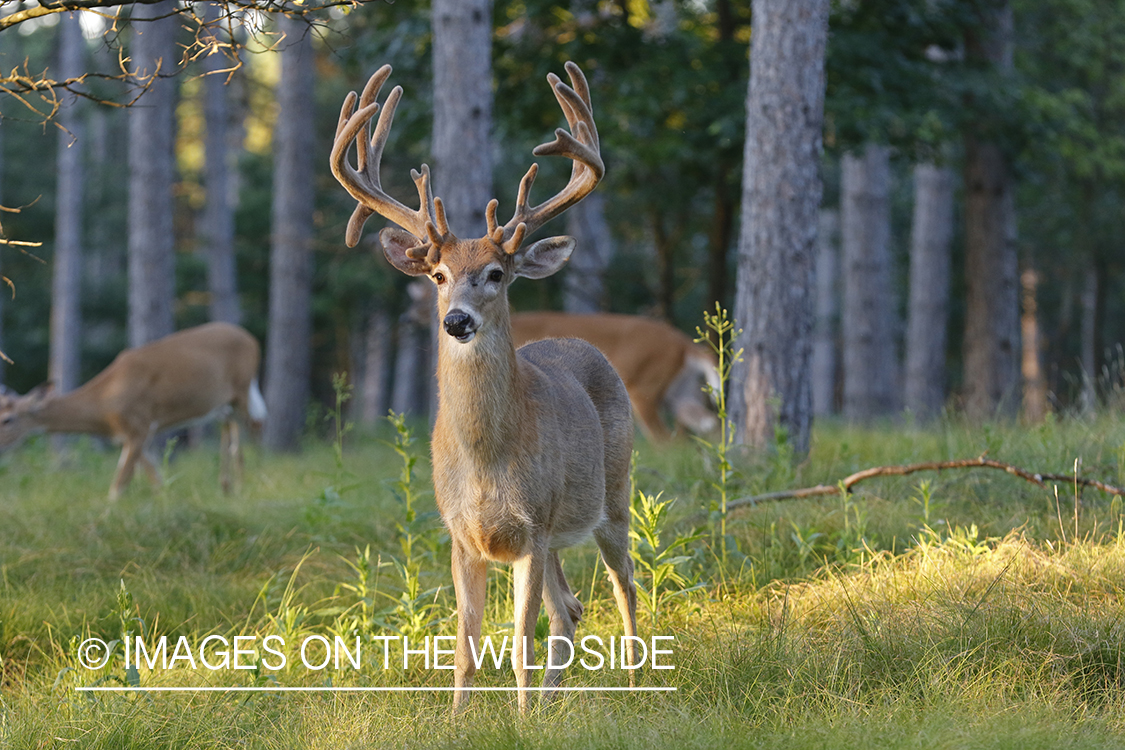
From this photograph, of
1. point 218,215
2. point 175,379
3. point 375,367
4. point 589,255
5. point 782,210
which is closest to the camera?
point 782,210

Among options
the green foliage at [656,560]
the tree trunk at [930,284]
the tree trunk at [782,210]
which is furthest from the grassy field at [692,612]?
the tree trunk at [930,284]

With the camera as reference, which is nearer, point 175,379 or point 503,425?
point 503,425

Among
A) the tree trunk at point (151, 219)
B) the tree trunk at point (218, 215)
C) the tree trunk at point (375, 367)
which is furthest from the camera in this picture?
the tree trunk at point (375, 367)

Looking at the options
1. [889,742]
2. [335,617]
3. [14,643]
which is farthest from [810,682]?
[14,643]

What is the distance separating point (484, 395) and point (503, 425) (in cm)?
13

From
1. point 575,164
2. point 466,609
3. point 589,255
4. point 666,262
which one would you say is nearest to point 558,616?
point 466,609

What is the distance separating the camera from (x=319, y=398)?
88.8ft

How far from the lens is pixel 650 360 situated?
35.5 feet

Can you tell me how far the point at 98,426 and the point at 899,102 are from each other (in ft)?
25.8

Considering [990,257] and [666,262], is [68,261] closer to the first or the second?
[666,262]

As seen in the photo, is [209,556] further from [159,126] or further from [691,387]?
[159,126]

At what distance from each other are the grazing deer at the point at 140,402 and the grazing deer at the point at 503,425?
572cm

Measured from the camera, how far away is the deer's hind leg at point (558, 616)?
411 cm

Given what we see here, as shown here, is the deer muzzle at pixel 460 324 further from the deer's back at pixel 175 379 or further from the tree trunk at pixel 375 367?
the tree trunk at pixel 375 367
